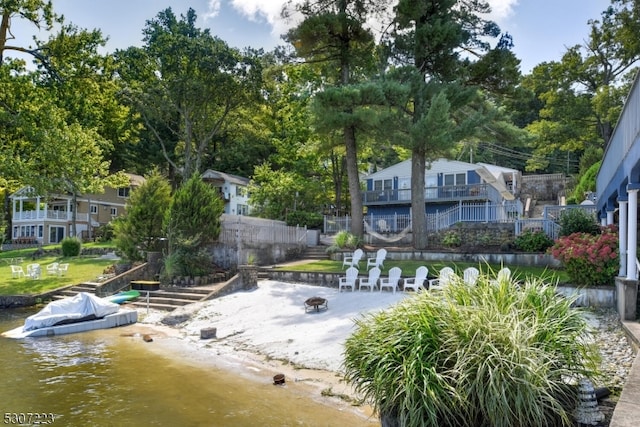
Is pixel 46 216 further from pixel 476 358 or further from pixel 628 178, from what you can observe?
pixel 476 358

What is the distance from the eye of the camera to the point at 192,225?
57.8 feet

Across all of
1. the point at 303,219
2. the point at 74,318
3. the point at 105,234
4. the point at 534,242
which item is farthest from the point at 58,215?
the point at 534,242

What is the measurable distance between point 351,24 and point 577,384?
1930 centimetres

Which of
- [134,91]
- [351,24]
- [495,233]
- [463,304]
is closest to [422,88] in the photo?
[351,24]

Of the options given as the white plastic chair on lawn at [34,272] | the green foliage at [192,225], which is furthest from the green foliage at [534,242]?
the white plastic chair on lawn at [34,272]

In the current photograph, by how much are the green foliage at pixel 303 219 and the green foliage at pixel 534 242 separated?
13.4m

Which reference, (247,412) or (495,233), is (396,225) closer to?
(495,233)

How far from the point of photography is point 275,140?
34.0m

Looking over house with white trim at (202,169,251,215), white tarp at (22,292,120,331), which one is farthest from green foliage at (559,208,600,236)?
house with white trim at (202,169,251,215)

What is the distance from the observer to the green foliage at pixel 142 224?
774 inches

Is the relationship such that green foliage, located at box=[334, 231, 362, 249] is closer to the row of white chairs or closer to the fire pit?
the row of white chairs

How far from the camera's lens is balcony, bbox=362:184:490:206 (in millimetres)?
28580

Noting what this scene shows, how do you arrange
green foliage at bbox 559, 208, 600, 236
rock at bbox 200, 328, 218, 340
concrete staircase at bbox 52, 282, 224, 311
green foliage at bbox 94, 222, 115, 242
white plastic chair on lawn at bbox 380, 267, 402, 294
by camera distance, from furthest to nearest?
green foliage at bbox 94, 222, 115, 242, green foliage at bbox 559, 208, 600, 236, concrete staircase at bbox 52, 282, 224, 311, white plastic chair on lawn at bbox 380, 267, 402, 294, rock at bbox 200, 328, 218, 340

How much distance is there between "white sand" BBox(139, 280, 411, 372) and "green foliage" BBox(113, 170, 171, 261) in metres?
5.69
